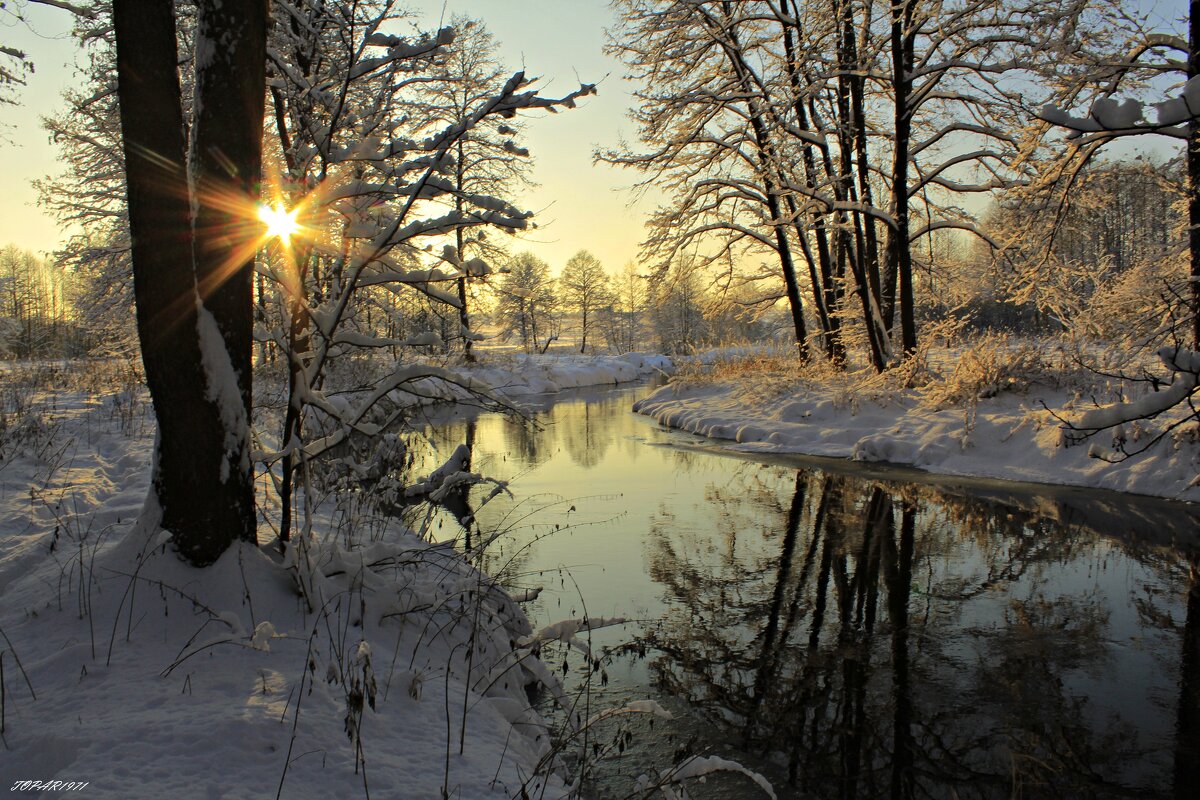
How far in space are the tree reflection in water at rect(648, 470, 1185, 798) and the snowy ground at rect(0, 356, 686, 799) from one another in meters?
1.13

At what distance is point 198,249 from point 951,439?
32.1 feet

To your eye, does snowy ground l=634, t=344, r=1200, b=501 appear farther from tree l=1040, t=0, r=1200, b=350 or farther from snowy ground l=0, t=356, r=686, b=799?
snowy ground l=0, t=356, r=686, b=799

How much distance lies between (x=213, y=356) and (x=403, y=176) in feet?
4.44

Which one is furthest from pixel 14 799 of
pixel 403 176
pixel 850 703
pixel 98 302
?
pixel 98 302

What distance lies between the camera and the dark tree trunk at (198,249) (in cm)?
302

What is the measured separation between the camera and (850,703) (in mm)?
3555

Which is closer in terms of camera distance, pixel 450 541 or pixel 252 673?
pixel 252 673

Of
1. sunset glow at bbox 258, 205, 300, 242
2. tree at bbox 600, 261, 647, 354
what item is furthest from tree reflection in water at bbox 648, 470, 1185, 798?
tree at bbox 600, 261, 647, 354

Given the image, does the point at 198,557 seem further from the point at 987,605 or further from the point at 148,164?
the point at 987,605

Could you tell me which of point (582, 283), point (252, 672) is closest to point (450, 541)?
point (252, 672)

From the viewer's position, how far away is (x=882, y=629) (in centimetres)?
448

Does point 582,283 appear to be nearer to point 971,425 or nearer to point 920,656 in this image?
point 971,425

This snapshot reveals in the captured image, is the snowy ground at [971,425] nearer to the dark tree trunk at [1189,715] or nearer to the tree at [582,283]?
the dark tree trunk at [1189,715]

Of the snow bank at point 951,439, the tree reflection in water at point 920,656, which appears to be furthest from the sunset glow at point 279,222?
the snow bank at point 951,439
